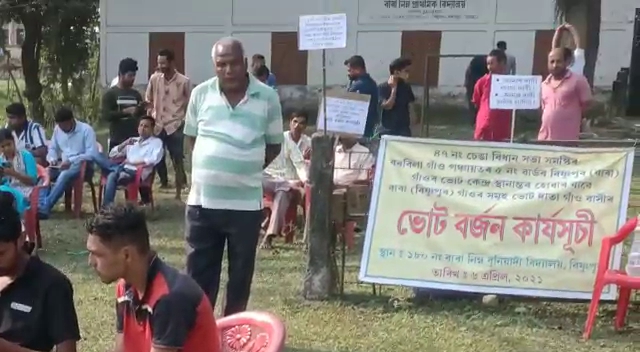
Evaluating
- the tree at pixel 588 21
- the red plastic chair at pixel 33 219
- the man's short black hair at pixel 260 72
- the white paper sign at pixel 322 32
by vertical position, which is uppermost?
the tree at pixel 588 21

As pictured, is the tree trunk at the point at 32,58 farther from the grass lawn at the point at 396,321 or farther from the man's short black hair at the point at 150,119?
the grass lawn at the point at 396,321

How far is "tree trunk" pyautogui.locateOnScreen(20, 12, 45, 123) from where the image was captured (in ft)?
61.6

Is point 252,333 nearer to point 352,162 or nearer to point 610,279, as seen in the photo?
point 610,279

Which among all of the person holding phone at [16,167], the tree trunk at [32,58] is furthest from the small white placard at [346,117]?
the tree trunk at [32,58]

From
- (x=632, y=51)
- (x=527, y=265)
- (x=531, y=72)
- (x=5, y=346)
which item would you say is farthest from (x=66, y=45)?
(x=5, y=346)

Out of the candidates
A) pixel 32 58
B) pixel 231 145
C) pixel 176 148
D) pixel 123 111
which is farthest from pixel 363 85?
pixel 32 58

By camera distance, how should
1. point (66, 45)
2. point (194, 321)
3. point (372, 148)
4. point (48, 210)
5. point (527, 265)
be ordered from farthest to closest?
point (66, 45) < point (48, 210) < point (372, 148) < point (527, 265) < point (194, 321)

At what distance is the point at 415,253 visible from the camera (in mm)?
5684

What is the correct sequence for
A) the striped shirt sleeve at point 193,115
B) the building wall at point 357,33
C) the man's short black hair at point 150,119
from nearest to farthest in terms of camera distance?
the striped shirt sleeve at point 193,115
the man's short black hair at point 150,119
the building wall at point 357,33

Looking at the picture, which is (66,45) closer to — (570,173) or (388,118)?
(388,118)

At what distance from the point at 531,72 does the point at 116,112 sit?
10825 mm

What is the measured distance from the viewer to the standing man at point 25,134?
9.16 m

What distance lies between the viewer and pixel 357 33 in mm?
18641

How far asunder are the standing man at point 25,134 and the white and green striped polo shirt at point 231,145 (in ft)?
16.5
